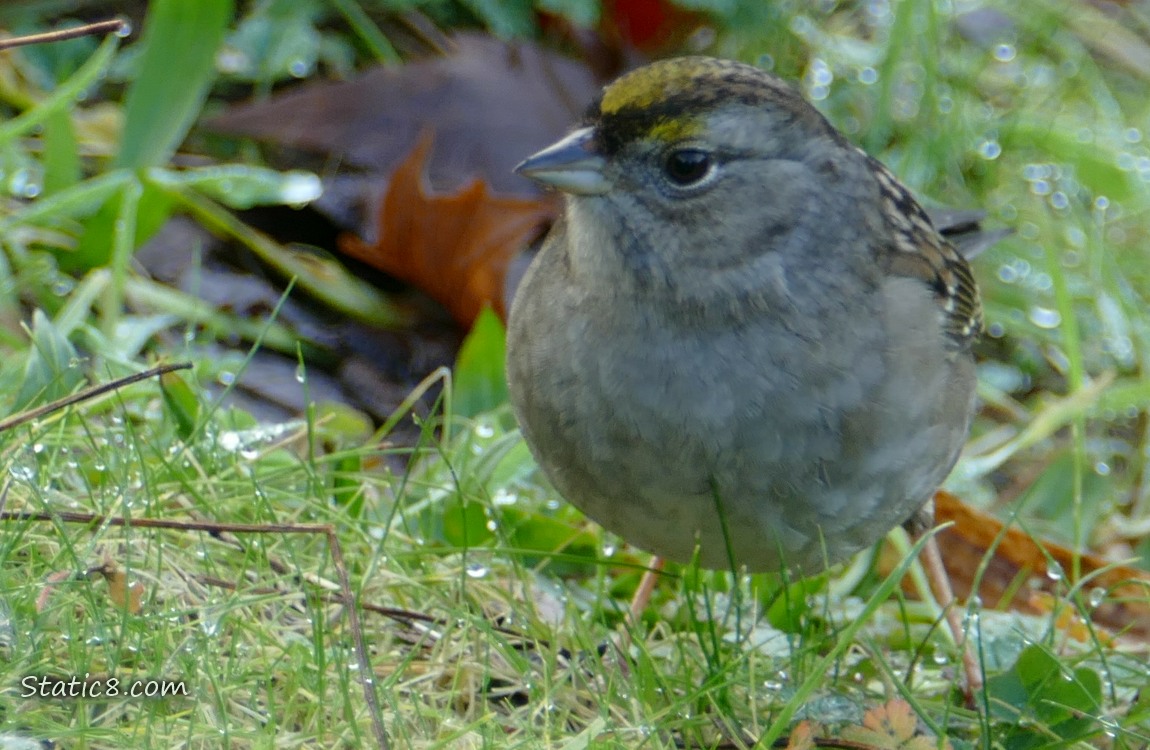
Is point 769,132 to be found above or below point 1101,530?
above

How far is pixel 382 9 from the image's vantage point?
4.03 m

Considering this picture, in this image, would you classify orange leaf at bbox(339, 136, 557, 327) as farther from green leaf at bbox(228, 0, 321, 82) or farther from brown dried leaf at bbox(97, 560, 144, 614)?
brown dried leaf at bbox(97, 560, 144, 614)

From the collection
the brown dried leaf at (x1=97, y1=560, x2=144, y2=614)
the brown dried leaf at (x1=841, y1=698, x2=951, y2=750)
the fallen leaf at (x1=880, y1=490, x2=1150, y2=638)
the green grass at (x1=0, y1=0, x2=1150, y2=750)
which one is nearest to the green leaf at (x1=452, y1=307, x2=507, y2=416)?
the green grass at (x1=0, y1=0, x2=1150, y2=750)

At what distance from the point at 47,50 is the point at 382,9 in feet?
2.89

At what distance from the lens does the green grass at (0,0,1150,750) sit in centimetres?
176

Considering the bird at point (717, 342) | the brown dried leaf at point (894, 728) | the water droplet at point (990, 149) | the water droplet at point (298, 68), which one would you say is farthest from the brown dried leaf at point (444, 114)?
the brown dried leaf at point (894, 728)

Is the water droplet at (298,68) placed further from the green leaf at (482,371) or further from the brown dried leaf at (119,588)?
the brown dried leaf at (119,588)

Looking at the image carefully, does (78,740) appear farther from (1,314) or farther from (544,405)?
(1,314)

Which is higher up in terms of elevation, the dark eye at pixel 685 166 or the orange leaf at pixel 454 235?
the dark eye at pixel 685 166

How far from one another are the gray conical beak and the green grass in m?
0.46

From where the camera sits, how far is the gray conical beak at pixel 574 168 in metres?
1.91

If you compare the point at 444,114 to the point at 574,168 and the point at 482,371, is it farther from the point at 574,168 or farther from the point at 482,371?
the point at 574,168

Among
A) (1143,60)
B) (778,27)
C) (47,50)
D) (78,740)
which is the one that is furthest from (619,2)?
(78,740)

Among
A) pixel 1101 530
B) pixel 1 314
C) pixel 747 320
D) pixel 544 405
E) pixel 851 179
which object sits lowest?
pixel 1101 530
